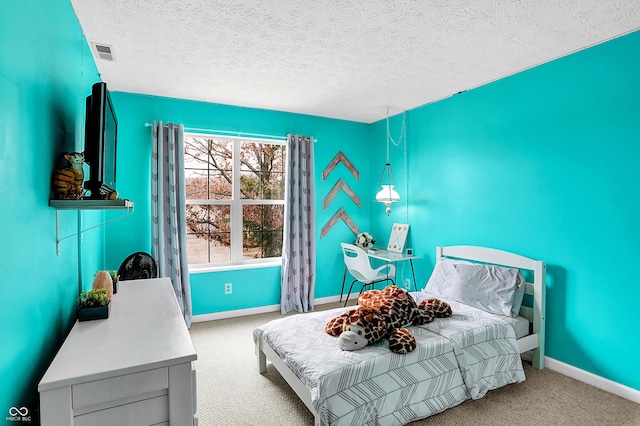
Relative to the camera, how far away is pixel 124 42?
236 centimetres

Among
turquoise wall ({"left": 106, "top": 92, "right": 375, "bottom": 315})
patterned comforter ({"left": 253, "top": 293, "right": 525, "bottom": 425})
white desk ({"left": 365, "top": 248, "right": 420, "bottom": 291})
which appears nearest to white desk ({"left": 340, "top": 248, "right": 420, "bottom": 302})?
white desk ({"left": 365, "top": 248, "right": 420, "bottom": 291})

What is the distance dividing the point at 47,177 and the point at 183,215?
88.0 inches

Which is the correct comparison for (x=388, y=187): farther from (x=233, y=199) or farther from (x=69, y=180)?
(x=69, y=180)

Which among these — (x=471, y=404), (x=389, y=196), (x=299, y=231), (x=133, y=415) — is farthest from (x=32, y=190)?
(x=389, y=196)

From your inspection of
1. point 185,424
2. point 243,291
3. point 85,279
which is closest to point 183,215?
point 243,291

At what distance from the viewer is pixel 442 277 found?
326cm

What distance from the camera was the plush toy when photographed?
2.11 m

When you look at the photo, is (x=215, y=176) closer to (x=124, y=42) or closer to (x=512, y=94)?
(x=124, y=42)

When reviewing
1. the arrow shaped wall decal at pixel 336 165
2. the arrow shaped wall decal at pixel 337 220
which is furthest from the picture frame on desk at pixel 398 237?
the arrow shaped wall decal at pixel 336 165

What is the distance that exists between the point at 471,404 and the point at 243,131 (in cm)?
331

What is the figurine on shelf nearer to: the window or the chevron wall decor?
the window

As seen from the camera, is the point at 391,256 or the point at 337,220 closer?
the point at 391,256

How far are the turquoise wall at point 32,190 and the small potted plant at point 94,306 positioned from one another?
0.08 meters

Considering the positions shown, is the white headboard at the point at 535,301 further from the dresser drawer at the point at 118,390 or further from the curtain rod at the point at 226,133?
the curtain rod at the point at 226,133
